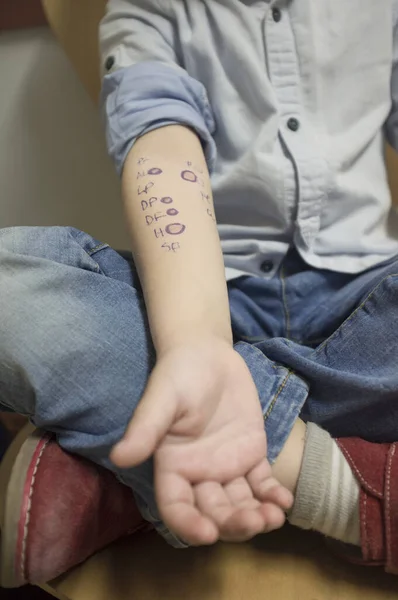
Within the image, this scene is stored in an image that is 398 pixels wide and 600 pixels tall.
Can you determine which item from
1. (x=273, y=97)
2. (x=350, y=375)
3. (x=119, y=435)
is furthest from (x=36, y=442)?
(x=273, y=97)

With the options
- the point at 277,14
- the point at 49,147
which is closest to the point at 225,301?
the point at 277,14

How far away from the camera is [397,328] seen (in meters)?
0.47

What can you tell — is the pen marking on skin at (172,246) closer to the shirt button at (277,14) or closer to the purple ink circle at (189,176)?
the purple ink circle at (189,176)

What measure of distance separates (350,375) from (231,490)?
0.54ft

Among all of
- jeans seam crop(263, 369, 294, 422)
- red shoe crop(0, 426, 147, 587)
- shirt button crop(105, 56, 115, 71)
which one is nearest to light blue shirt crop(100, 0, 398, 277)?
shirt button crop(105, 56, 115, 71)

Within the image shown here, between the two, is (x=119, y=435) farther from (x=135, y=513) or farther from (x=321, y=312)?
(x=321, y=312)

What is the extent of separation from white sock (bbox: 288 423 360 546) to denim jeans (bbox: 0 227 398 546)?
3 cm

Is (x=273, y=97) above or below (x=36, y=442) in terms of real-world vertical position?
above

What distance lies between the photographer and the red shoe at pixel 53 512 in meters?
0.37

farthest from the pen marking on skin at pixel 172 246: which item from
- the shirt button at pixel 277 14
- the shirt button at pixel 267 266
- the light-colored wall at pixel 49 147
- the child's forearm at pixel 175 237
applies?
the light-colored wall at pixel 49 147

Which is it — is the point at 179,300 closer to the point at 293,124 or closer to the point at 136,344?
the point at 136,344

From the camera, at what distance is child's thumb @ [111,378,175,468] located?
0.29 m

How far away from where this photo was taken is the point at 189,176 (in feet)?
1.51

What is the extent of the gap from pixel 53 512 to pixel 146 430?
135 millimetres
